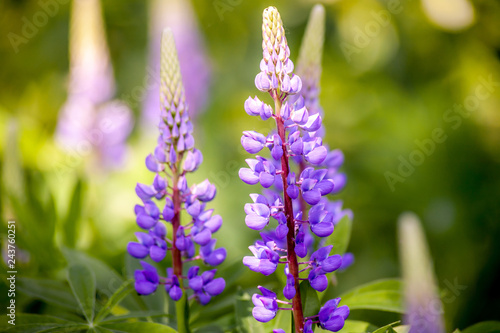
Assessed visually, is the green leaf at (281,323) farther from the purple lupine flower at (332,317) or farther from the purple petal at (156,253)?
the purple petal at (156,253)

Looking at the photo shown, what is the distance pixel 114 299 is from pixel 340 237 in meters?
0.61

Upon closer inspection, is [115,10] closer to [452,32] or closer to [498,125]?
[452,32]

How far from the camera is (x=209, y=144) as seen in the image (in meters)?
3.03

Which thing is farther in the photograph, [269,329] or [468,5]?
[468,5]

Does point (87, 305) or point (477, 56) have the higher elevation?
point (477, 56)

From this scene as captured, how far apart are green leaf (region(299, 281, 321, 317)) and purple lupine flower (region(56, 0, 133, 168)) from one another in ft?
5.56

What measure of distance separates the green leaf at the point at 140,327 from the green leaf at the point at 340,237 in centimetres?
46

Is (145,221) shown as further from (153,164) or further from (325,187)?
(325,187)

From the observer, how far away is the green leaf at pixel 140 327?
111 cm

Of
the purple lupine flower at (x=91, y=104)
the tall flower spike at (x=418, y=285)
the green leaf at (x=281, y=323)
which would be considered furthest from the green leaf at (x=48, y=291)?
the purple lupine flower at (x=91, y=104)

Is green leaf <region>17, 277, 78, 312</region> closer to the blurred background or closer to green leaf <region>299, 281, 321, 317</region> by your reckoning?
the blurred background

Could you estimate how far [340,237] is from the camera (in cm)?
132

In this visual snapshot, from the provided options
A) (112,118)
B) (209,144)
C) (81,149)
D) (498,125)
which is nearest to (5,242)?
(81,149)

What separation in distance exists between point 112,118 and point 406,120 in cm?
177
